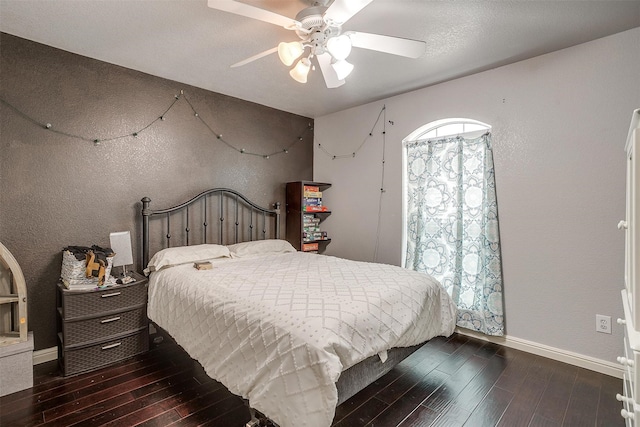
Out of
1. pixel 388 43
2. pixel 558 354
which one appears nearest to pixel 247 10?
pixel 388 43

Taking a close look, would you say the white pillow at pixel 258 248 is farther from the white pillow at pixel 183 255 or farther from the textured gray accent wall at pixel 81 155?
the textured gray accent wall at pixel 81 155

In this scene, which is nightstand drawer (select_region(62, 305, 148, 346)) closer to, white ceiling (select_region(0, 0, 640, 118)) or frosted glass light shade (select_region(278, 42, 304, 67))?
white ceiling (select_region(0, 0, 640, 118))

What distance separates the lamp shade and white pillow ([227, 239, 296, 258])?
91cm

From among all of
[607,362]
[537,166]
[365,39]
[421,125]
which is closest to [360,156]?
[421,125]

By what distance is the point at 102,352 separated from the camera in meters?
2.39

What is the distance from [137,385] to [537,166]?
11.6 feet

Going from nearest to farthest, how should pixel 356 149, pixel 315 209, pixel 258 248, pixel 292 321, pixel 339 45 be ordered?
pixel 292 321 → pixel 339 45 → pixel 258 248 → pixel 356 149 → pixel 315 209

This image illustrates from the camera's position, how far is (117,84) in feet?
9.28

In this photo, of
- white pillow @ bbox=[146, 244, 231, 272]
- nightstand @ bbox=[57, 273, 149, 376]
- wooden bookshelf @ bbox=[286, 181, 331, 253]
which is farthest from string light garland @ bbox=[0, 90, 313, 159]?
nightstand @ bbox=[57, 273, 149, 376]

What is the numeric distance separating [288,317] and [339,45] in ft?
5.05

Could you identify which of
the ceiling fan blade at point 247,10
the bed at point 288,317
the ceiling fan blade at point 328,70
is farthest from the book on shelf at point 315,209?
the ceiling fan blade at point 247,10

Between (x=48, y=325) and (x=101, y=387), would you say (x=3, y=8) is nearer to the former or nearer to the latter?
(x=48, y=325)

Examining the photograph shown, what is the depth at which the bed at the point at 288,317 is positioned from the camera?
1402 mm

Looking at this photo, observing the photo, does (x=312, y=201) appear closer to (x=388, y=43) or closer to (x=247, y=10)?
(x=388, y=43)
